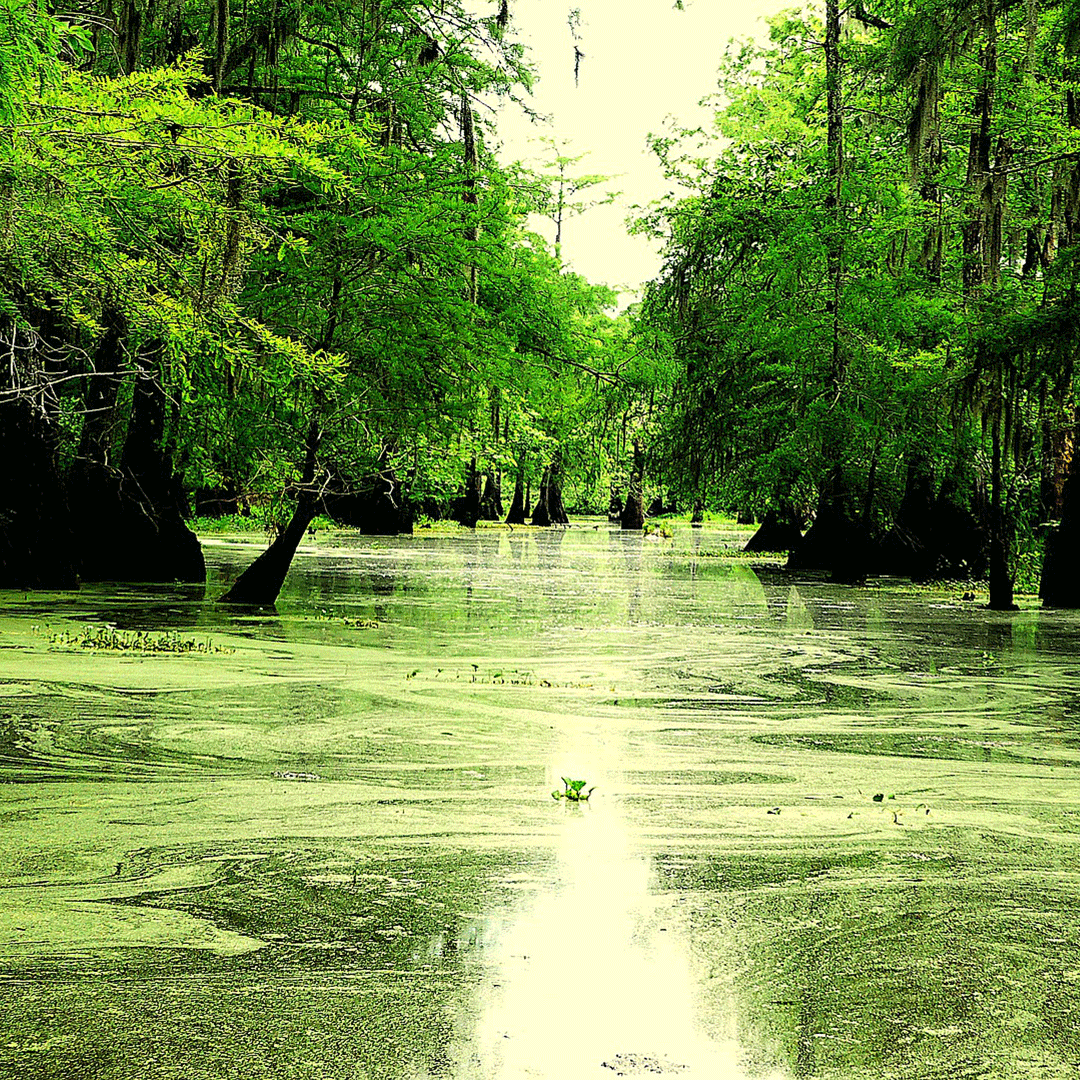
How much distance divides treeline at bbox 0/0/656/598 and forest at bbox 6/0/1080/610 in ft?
0.16

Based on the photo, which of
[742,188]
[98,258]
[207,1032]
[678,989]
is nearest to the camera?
[207,1032]

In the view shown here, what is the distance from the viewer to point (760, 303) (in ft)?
73.4

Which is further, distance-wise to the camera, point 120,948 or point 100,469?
point 100,469

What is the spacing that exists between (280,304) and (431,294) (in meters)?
1.57

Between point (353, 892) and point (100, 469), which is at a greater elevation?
point (100, 469)

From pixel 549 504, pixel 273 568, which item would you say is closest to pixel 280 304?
pixel 273 568

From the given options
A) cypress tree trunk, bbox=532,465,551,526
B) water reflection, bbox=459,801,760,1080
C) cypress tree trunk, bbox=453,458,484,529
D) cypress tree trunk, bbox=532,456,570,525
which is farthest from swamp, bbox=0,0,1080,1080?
cypress tree trunk, bbox=532,465,551,526

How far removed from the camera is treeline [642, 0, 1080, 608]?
14852mm

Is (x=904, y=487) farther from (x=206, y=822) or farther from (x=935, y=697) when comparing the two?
(x=206, y=822)

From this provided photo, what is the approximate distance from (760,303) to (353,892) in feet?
63.3

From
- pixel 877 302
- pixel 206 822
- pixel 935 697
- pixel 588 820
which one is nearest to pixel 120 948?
pixel 206 822

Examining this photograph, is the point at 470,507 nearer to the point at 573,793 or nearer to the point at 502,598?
the point at 502,598

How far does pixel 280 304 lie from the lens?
1341 centimetres

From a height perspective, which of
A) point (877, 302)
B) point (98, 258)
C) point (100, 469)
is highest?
point (877, 302)
